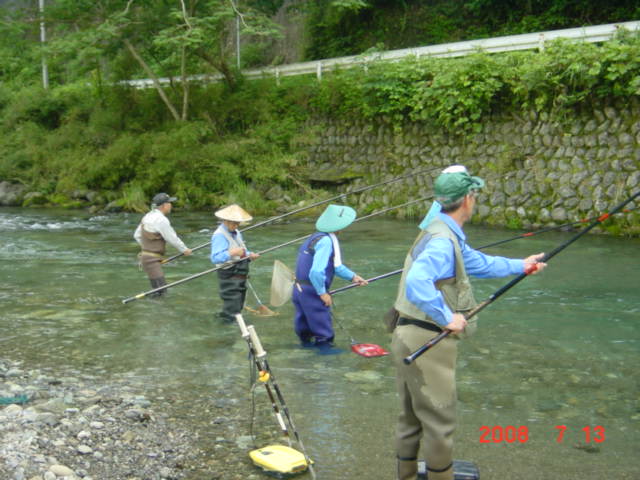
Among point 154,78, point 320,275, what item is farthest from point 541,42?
point 154,78

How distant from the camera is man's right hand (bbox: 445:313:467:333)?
3.66 metres

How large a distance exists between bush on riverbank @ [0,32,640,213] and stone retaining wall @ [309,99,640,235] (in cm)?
37

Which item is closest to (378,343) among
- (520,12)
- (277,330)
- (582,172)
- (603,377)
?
(277,330)

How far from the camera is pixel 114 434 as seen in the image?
15.9ft

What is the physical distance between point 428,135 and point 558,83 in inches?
163

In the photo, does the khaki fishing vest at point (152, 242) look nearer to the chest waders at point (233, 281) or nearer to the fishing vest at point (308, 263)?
the chest waders at point (233, 281)

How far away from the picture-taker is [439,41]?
24.4m

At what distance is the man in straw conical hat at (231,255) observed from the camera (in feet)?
26.3

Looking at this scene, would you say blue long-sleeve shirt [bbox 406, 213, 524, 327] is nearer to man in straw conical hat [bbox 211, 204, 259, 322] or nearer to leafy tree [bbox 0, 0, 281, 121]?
man in straw conical hat [bbox 211, 204, 259, 322]

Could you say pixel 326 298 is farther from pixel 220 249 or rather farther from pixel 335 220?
pixel 220 249

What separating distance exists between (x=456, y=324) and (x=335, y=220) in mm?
3156

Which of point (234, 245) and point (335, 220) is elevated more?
point (335, 220)
